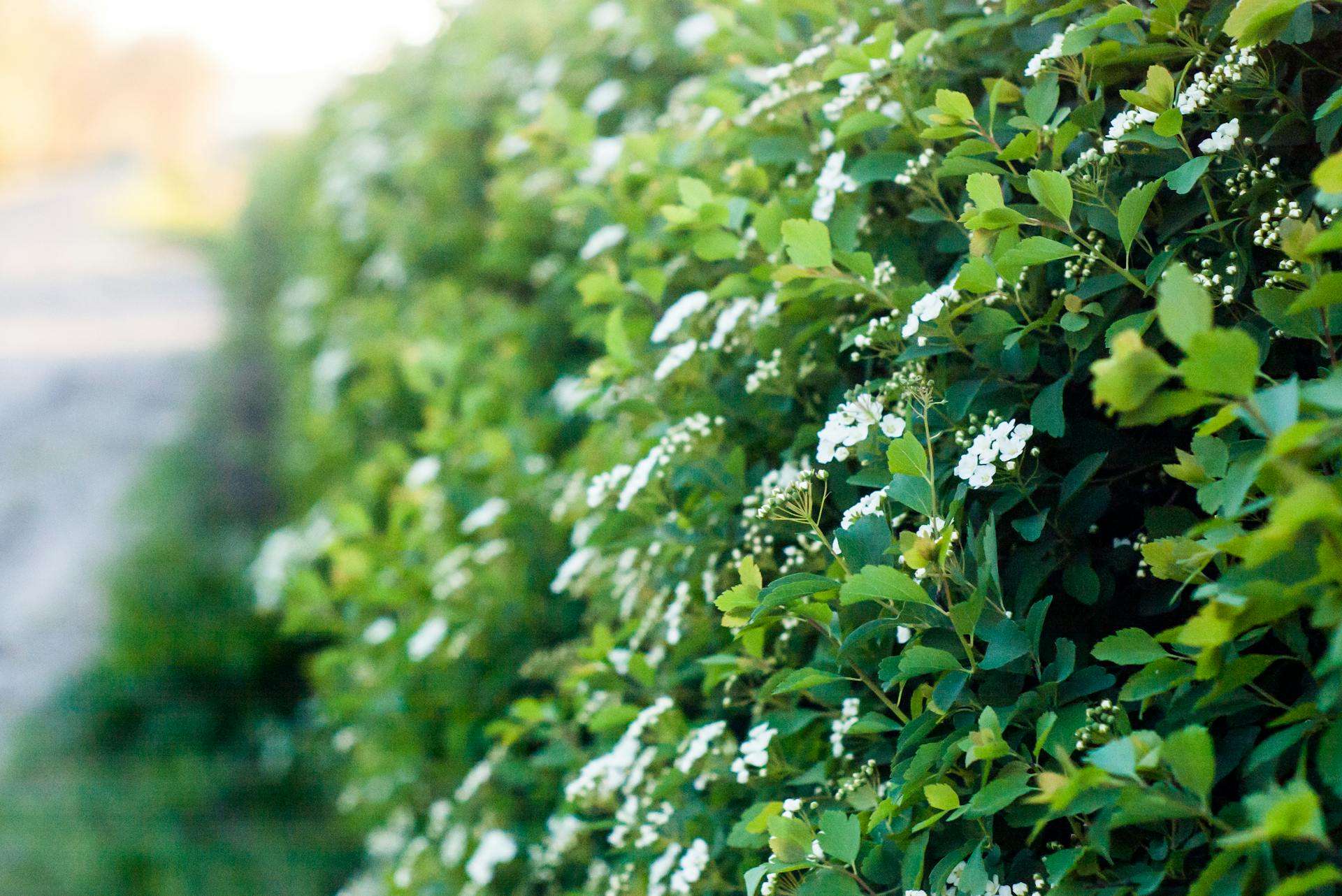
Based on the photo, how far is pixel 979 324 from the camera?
3.82 ft

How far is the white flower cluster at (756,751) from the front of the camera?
1.28 m

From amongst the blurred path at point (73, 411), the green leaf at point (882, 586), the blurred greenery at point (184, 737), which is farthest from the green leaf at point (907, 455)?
the blurred path at point (73, 411)

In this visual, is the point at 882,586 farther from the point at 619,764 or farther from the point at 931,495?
the point at 619,764

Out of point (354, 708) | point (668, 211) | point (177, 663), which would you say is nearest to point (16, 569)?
point (177, 663)

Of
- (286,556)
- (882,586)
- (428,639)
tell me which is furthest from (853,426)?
(286,556)

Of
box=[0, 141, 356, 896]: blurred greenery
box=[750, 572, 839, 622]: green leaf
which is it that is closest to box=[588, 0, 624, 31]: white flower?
box=[750, 572, 839, 622]: green leaf

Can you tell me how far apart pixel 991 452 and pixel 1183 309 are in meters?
0.31

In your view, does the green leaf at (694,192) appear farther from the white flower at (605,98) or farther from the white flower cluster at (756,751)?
the white flower at (605,98)

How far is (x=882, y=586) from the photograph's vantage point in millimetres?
1005

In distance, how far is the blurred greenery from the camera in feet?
11.5

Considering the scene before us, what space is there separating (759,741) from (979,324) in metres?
0.56

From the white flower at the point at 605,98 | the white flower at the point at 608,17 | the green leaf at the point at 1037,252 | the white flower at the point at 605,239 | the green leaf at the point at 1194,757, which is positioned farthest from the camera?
the white flower at the point at 608,17

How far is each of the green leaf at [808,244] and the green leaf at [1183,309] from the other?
454mm

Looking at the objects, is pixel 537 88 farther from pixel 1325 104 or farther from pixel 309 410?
pixel 1325 104
